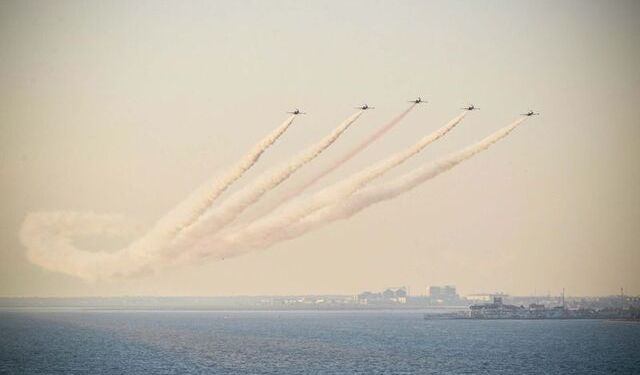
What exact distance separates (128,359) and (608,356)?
2944 inches

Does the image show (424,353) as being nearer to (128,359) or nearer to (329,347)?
(329,347)

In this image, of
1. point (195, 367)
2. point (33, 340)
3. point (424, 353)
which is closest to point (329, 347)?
point (424, 353)

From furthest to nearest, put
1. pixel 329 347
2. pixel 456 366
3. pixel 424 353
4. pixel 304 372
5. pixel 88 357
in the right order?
pixel 329 347
pixel 424 353
pixel 88 357
pixel 456 366
pixel 304 372

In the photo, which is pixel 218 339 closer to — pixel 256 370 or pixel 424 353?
pixel 424 353

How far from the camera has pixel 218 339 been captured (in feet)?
637

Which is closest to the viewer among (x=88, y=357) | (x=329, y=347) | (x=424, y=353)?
(x=88, y=357)

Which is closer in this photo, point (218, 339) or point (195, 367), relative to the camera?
point (195, 367)

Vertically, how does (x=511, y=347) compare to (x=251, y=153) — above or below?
below

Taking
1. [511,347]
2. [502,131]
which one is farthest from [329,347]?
[502,131]

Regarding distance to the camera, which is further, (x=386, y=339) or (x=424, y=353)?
(x=386, y=339)

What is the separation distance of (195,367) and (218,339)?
222 feet

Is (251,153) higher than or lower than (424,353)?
higher

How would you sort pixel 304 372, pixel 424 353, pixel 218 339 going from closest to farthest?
pixel 304 372
pixel 424 353
pixel 218 339

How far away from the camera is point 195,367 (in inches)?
4998
